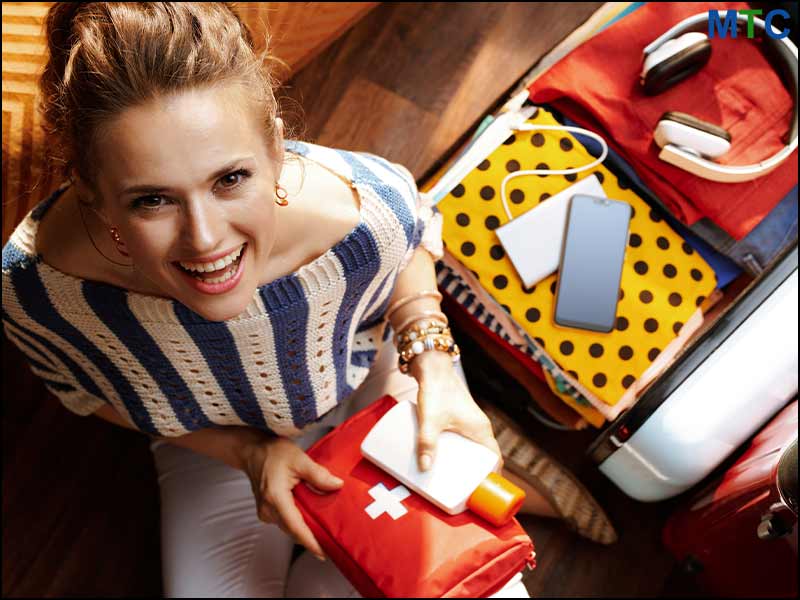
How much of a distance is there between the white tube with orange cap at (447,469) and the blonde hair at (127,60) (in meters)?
0.44

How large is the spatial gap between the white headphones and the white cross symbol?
0.68 metres

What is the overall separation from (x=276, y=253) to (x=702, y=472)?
69 centimetres

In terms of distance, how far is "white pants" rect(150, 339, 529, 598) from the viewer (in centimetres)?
127

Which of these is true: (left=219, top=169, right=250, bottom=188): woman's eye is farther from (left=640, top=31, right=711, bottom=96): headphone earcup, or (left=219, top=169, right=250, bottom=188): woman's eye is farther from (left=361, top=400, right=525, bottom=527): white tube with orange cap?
(left=640, top=31, right=711, bottom=96): headphone earcup

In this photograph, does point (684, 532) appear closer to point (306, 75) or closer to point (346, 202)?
point (346, 202)

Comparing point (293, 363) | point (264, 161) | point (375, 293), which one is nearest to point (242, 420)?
point (293, 363)

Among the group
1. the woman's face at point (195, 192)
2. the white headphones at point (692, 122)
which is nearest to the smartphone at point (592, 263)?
the white headphones at point (692, 122)

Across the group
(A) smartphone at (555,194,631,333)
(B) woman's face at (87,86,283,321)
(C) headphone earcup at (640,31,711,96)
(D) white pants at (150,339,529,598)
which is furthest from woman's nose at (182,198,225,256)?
(C) headphone earcup at (640,31,711,96)

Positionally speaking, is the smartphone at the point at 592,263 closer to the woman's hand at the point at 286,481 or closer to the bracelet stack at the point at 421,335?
the bracelet stack at the point at 421,335

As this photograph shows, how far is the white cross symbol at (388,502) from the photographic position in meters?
0.97

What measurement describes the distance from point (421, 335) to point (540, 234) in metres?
0.31

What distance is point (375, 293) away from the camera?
1.05 m

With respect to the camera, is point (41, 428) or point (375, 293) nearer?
point (375, 293)

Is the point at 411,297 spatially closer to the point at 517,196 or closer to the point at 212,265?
the point at 517,196
